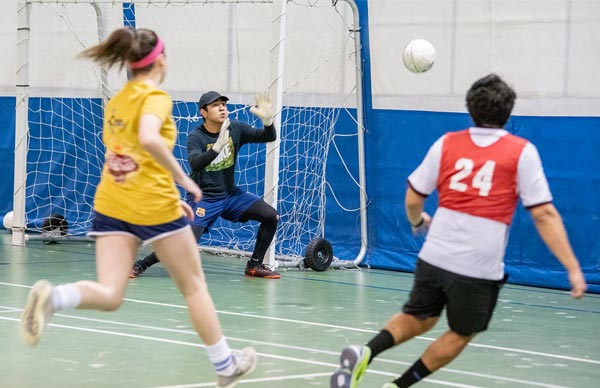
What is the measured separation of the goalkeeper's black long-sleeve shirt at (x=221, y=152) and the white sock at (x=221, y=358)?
5101 millimetres

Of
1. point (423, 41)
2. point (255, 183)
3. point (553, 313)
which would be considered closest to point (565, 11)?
point (423, 41)

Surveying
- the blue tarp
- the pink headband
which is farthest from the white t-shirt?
the blue tarp

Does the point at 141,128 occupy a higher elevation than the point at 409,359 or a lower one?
higher

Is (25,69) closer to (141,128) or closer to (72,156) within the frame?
(72,156)

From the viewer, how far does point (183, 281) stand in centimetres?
548

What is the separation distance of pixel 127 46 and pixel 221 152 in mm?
5357

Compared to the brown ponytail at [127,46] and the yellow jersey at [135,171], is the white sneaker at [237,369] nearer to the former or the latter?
the yellow jersey at [135,171]

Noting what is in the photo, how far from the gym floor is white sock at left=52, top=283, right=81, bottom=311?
0.90 meters

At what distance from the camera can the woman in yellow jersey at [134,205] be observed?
5.30 m

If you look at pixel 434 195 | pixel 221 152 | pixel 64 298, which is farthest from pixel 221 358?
pixel 434 195

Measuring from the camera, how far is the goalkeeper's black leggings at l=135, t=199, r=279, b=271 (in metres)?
11.1

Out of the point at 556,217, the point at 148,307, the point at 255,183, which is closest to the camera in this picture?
the point at 556,217

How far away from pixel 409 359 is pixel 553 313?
2.97 m

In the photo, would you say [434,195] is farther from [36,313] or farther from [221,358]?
[36,313]
